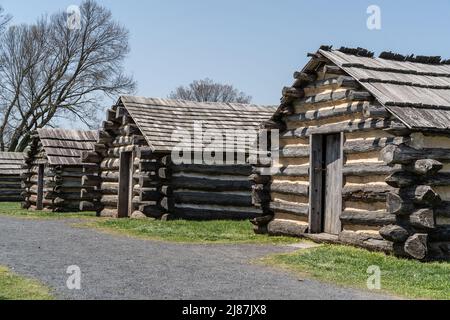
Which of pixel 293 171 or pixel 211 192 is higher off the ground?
pixel 293 171

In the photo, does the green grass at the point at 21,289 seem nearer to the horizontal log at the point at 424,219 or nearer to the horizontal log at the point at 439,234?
the horizontal log at the point at 424,219

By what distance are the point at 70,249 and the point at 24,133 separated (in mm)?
38165

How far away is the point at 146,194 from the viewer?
64.3 feet

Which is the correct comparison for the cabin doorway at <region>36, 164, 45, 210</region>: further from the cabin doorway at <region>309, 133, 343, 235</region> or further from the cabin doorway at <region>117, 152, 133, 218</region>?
the cabin doorway at <region>309, 133, 343, 235</region>

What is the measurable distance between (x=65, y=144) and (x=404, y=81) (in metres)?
18.0

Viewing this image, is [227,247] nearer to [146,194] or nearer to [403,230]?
[403,230]

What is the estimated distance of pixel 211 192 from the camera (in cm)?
2014

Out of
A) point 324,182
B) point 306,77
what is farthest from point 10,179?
point 324,182

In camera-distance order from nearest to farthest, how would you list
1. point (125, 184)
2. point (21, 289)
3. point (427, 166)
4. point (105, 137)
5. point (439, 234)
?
point (21, 289) < point (427, 166) < point (439, 234) < point (125, 184) < point (105, 137)

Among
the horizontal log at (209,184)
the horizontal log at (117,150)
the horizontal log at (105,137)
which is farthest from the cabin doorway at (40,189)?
the horizontal log at (209,184)

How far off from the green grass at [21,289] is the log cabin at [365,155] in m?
6.15

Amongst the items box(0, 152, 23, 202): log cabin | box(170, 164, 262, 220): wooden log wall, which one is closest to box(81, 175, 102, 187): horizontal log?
box(170, 164, 262, 220): wooden log wall

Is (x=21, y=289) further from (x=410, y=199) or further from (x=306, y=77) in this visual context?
(x=306, y=77)
